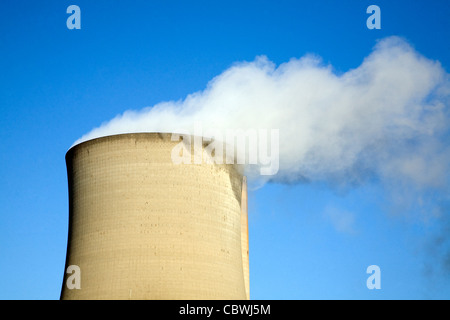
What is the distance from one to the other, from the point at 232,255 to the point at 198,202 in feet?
5.20

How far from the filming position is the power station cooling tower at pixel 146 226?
15.8 metres

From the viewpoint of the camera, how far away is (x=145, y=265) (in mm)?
15719

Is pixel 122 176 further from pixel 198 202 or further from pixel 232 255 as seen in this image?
pixel 232 255

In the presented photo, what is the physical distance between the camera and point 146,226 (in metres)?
15.9

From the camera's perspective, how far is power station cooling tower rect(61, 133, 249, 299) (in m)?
15.8
